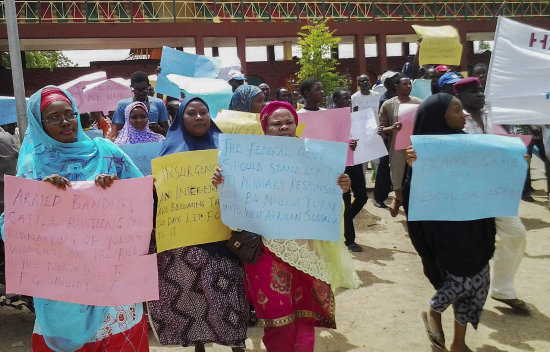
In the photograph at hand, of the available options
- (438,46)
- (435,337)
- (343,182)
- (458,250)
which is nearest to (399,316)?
(435,337)

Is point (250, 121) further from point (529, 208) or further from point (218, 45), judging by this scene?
point (218, 45)

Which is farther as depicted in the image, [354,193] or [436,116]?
[354,193]

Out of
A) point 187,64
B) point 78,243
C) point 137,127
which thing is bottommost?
point 78,243

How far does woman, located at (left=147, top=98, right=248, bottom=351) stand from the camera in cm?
297

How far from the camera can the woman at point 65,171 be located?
2.46m

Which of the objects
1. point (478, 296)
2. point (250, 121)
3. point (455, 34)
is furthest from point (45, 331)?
point (455, 34)

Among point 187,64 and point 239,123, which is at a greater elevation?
point 187,64

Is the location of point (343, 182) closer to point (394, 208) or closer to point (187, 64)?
point (394, 208)

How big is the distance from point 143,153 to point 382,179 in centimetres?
435

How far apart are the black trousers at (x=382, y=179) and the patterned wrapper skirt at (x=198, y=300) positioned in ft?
15.4

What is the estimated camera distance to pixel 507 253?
13.0 feet

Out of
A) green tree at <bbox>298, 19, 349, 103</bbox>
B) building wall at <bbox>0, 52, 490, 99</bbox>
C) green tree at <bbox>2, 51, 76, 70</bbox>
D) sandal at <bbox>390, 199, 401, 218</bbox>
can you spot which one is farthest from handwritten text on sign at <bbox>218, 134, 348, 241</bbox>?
green tree at <bbox>2, 51, 76, 70</bbox>

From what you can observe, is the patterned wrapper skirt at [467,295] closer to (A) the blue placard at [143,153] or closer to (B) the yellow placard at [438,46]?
(A) the blue placard at [143,153]

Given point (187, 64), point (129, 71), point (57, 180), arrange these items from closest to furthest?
point (57, 180), point (187, 64), point (129, 71)
